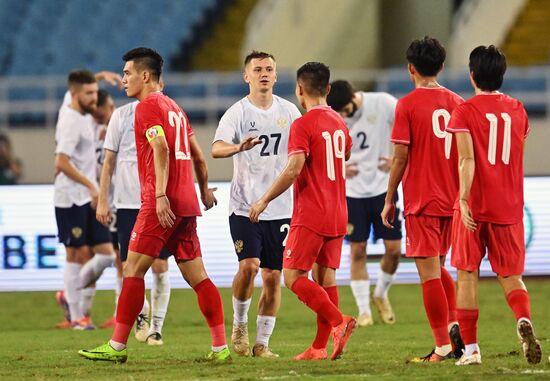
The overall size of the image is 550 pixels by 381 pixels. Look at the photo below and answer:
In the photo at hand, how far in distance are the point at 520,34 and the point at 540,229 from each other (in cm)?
798

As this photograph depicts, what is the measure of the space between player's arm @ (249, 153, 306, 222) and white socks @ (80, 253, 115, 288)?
425 centimetres

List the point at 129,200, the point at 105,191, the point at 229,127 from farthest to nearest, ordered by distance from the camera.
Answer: the point at 129,200 < the point at 105,191 < the point at 229,127

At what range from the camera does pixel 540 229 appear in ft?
51.8

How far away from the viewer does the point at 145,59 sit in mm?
9078

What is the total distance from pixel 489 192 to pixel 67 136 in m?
5.45

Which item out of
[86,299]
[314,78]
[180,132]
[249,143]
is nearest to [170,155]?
[180,132]

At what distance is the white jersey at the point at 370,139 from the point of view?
12844 mm

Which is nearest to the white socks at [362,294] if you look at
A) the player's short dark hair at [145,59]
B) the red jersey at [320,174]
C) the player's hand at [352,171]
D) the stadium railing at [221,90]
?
the player's hand at [352,171]

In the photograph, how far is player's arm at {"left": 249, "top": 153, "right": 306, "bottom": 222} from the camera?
891 cm

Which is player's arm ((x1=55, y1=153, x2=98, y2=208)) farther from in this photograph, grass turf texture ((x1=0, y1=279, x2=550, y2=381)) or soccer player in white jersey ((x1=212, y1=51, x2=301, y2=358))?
soccer player in white jersey ((x1=212, y1=51, x2=301, y2=358))

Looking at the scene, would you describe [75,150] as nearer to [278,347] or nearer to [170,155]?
[278,347]

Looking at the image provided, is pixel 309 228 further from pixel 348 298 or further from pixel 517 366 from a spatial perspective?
pixel 348 298

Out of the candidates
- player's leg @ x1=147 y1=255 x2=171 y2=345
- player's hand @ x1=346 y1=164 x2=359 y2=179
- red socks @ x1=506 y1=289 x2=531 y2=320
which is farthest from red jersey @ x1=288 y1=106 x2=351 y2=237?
player's hand @ x1=346 y1=164 x2=359 y2=179

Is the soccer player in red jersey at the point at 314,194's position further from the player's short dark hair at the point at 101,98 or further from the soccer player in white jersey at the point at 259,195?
the player's short dark hair at the point at 101,98
